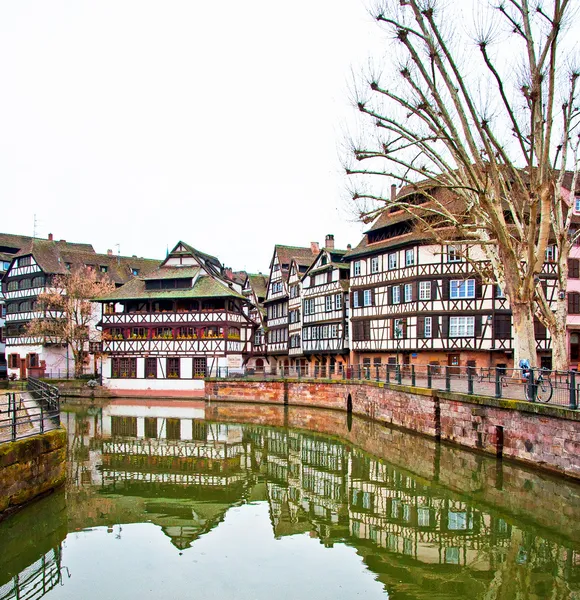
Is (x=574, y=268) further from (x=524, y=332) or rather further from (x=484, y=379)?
(x=524, y=332)

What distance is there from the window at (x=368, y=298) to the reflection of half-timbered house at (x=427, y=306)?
68 millimetres

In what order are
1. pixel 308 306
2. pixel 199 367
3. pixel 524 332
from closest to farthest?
pixel 524 332 < pixel 199 367 < pixel 308 306

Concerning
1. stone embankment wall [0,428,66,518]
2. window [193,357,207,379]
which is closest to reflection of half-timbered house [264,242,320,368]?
window [193,357,207,379]

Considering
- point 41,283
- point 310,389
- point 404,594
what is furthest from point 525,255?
point 41,283

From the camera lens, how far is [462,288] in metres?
37.8

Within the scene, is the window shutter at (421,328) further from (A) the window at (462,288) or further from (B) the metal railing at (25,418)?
(B) the metal railing at (25,418)

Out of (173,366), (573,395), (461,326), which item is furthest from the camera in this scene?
(173,366)

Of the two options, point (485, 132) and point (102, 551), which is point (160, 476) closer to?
point (102, 551)

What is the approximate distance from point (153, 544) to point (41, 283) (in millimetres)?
49735

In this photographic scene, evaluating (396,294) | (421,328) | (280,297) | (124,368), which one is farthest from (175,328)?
(421,328)

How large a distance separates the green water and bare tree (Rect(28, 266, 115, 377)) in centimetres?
2929

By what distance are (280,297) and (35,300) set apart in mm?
22397

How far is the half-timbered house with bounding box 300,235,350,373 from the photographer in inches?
1823

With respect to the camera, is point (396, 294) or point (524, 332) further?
point (396, 294)
